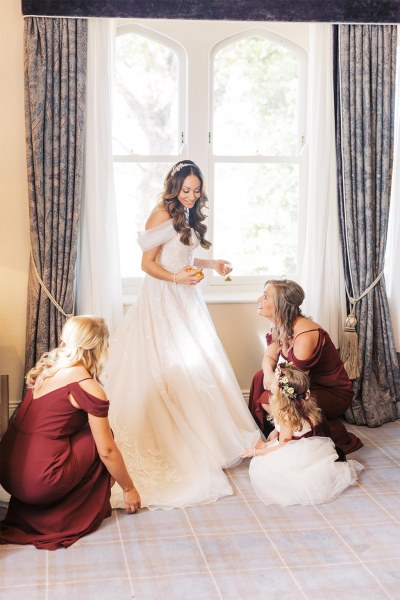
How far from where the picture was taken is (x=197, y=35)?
531cm

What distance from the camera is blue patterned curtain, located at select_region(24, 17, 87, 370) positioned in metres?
4.89

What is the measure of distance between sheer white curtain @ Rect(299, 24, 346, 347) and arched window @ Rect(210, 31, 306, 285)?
0.25m

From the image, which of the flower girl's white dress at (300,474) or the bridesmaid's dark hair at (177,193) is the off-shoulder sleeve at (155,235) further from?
the flower girl's white dress at (300,474)

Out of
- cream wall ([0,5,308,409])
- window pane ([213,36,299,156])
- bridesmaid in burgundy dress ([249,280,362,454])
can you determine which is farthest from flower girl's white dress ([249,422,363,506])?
window pane ([213,36,299,156])

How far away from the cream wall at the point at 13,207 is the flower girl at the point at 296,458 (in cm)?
137

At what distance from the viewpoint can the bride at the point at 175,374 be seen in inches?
169

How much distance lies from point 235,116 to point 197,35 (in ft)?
1.92

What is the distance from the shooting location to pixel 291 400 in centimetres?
421

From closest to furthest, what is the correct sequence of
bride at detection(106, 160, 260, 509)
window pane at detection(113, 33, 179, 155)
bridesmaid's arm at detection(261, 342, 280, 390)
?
1. bride at detection(106, 160, 260, 509)
2. bridesmaid's arm at detection(261, 342, 280, 390)
3. window pane at detection(113, 33, 179, 155)

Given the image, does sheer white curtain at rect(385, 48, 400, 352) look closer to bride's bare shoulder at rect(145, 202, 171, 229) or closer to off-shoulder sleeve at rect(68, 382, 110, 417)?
bride's bare shoulder at rect(145, 202, 171, 229)

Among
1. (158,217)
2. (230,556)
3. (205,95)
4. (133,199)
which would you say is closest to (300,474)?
(230,556)

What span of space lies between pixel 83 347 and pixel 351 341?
2324 millimetres

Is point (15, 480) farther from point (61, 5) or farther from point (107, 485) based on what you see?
point (61, 5)

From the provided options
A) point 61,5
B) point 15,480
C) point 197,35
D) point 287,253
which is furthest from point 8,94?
point 15,480
